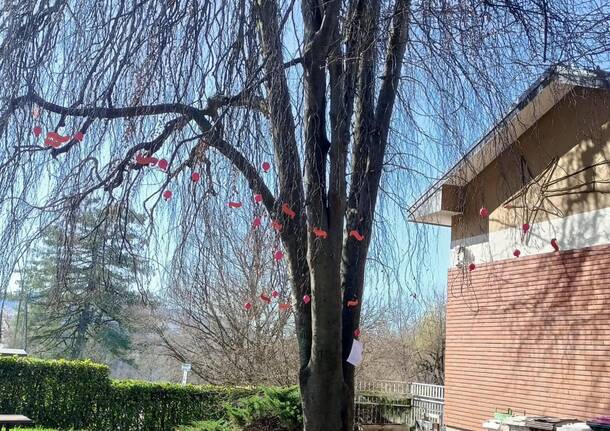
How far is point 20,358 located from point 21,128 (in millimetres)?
10822

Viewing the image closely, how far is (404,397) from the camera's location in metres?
14.4

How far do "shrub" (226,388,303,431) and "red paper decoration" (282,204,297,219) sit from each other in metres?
4.25

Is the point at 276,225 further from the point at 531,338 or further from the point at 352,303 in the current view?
the point at 531,338

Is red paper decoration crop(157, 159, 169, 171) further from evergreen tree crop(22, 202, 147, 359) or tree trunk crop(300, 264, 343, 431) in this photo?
tree trunk crop(300, 264, 343, 431)

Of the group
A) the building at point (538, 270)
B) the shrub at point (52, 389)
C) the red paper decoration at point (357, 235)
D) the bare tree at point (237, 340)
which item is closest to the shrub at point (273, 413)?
the bare tree at point (237, 340)

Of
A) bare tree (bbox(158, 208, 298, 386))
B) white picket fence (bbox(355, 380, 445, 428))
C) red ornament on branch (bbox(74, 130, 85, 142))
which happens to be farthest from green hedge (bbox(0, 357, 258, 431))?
red ornament on branch (bbox(74, 130, 85, 142))

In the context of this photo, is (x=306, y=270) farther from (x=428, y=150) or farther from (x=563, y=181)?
(x=563, y=181)

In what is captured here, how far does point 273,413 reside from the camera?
341 inches

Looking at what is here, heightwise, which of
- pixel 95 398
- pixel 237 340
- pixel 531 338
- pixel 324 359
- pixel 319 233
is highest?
pixel 319 233

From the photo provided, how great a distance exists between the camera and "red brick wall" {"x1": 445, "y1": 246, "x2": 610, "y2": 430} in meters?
8.42

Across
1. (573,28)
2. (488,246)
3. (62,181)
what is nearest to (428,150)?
(573,28)

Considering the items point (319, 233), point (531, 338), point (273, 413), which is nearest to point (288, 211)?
point (319, 233)

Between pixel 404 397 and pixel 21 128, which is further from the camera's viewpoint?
pixel 404 397

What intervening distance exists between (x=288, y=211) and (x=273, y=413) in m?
4.79
